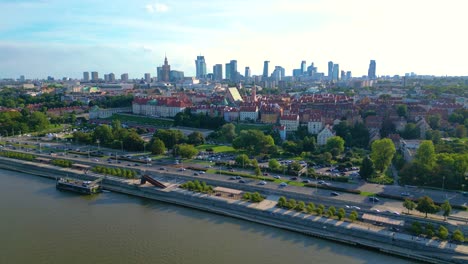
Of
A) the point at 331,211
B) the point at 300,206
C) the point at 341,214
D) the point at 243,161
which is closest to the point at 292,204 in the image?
the point at 300,206

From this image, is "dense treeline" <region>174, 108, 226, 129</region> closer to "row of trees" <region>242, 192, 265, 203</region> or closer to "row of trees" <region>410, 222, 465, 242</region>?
"row of trees" <region>242, 192, 265, 203</region>

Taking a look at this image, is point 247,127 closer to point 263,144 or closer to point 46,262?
point 263,144

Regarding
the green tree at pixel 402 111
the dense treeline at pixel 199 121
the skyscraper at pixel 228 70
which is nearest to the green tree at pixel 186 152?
the dense treeline at pixel 199 121

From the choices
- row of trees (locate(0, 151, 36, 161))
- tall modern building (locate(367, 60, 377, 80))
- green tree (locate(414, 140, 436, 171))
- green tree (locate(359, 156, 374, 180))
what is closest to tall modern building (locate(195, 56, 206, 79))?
tall modern building (locate(367, 60, 377, 80))

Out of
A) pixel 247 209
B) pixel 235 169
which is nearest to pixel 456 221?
pixel 247 209

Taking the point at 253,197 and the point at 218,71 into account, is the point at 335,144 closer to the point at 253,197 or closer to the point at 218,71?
the point at 253,197
